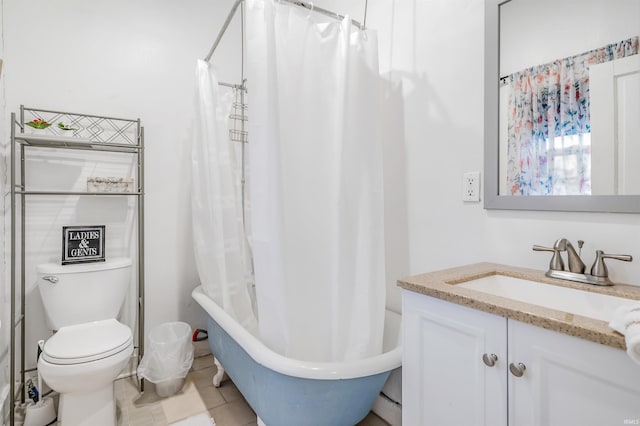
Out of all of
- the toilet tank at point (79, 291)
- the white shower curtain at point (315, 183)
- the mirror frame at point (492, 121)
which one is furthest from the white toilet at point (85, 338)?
the mirror frame at point (492, 121)

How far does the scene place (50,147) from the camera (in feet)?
6.59

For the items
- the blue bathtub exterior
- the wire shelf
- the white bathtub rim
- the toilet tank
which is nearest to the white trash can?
the toilet tank

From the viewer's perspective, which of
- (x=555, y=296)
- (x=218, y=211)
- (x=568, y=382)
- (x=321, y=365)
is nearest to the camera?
(x=568, y=382)

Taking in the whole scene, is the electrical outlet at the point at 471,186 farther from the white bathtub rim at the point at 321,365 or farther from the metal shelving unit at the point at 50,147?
the metal shelving unit at the point at 50,147

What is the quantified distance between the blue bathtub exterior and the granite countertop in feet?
1.64

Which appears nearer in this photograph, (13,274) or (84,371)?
(84,371)

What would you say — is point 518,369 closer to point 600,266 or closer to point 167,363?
point 600,266

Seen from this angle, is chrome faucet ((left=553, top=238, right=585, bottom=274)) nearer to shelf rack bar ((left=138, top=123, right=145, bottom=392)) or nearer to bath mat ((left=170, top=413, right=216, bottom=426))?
bath mat ((left=170, top=413, right=216, bottom=426))

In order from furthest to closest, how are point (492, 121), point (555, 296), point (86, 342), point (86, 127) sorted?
point (86, 127) < point (86, 342) < point (492, 121) < point (555, 296)

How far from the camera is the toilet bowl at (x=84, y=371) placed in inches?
58.7

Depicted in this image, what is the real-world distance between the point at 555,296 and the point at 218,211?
1.68m

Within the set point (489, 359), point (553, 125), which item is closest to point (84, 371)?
point (489, 359)

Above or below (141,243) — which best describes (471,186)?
above

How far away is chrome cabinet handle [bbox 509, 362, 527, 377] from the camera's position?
0.80m
